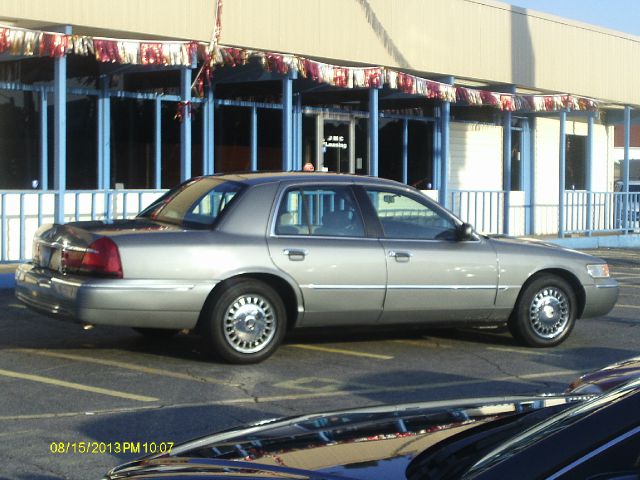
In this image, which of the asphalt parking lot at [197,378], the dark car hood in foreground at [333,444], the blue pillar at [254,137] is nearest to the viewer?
the dark car hood in foreground at [333,444]

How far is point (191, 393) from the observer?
25.5 feet

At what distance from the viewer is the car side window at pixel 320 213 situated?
9.09 metres

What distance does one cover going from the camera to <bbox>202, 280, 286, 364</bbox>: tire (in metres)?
8.54

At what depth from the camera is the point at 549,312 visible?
9930 millimetres

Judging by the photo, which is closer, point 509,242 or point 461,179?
point 509,242

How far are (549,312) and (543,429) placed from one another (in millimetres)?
6984

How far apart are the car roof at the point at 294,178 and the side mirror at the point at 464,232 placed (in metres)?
0.70

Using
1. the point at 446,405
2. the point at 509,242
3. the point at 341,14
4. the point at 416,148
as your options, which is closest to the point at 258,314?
the point at 509,242

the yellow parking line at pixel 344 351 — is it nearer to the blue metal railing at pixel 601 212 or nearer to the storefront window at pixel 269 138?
the storefront window at pixel 269 138

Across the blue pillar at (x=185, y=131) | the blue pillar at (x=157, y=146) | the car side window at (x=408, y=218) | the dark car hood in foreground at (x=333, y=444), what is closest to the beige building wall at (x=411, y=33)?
the blue pillar at (x=185, y=131)

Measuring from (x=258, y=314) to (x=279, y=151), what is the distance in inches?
414

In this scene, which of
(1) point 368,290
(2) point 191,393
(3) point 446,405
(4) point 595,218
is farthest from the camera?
(4) point 595,218

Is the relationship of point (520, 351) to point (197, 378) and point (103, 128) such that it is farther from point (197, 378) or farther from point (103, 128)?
point (103, 128)

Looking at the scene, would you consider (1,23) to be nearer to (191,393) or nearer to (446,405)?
(191,393)
